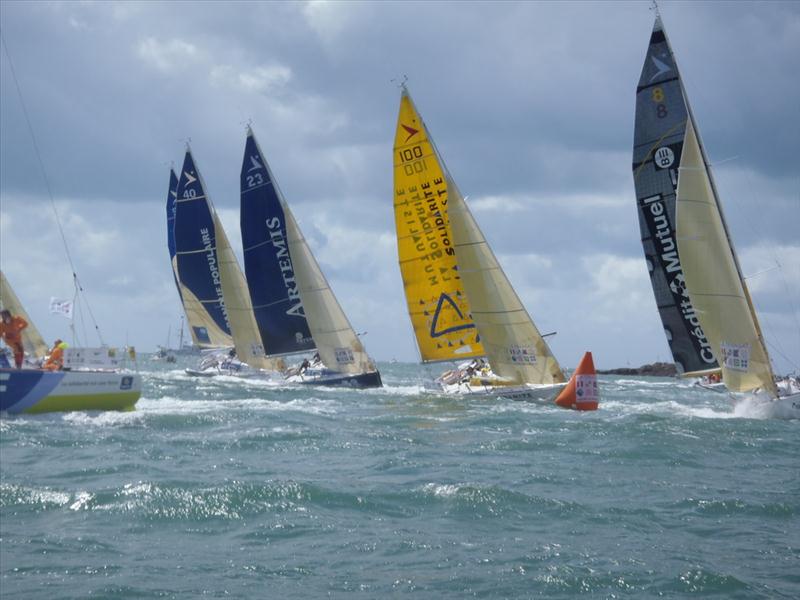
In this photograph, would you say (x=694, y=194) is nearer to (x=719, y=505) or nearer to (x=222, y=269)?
(x=719, y=505)

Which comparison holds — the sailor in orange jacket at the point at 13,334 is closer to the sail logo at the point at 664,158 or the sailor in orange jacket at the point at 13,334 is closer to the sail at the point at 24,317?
the sail at the point at 24,317

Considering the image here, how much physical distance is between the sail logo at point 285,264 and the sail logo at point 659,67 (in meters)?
20.0

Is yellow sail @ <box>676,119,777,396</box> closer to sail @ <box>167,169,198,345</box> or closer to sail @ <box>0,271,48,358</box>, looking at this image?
sail @ <box>0,271,48,358</box>

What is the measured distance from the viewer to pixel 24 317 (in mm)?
34344

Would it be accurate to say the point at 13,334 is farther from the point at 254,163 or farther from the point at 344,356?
the point at 254,163

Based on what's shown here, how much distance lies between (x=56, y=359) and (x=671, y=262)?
62.6 ft

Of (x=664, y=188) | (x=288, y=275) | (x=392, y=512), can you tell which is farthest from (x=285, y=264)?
→ (x=392, y=512)

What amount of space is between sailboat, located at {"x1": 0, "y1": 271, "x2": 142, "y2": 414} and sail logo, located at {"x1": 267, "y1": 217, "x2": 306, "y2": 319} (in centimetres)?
2053

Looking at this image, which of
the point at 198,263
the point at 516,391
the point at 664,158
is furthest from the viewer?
the point at 198,263

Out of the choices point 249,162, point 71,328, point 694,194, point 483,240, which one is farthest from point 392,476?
point 249,162

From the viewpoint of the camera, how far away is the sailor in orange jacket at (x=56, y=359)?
74.2 feet

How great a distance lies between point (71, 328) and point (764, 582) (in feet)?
63.2

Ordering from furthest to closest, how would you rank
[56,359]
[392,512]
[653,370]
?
[653,370] → [56,359] → [392,512]

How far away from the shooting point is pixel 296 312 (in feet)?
147
